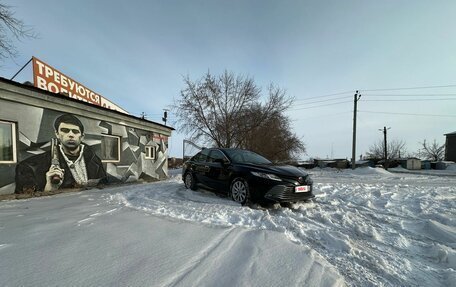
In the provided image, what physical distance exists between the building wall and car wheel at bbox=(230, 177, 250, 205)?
18.4 ft

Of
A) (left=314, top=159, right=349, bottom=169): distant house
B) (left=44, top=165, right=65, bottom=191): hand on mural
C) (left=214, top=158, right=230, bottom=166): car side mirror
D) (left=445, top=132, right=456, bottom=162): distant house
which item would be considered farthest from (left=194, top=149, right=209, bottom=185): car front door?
(left=445, top=132, right=456, bottom=162): distant house

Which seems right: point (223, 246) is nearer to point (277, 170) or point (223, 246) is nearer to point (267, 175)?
point (267, 175)

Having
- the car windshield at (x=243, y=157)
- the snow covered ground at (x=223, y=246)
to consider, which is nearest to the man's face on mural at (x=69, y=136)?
the snow covered ground at (x=223, y=246)

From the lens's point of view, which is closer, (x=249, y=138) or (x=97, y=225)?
(x=97, y=225)

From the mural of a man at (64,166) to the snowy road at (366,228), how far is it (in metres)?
2.96

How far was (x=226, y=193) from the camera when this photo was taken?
6145mm

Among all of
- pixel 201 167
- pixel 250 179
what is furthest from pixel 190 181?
pixel 250 179

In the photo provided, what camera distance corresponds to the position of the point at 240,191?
18.6 ft

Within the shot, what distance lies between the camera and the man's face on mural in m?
7.62

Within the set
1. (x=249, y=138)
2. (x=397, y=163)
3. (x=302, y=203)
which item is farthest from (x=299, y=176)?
(x=397, y=163)

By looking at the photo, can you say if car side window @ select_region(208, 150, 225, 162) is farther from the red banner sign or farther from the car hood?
the red banner sign

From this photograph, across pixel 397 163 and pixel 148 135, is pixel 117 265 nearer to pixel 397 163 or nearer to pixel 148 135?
pixel 148 135

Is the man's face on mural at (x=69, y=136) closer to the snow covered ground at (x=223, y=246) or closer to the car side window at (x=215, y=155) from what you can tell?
the snow covered ground at (x=223, y=246)

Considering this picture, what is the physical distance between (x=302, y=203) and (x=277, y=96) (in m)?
21.6
